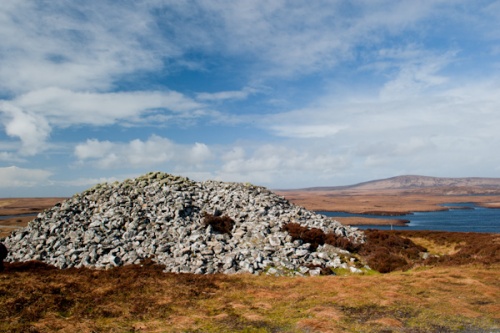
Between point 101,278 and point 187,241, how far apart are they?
24.1ft

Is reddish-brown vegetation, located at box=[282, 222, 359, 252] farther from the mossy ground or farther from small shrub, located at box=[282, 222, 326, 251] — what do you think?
the mossy ground

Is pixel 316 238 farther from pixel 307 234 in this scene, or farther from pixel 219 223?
pixel 219 223

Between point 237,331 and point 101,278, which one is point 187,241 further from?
point 237,331

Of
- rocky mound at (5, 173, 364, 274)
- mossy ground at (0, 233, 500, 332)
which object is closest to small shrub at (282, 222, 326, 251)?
rocky mound at (5, 173, 364, 274)

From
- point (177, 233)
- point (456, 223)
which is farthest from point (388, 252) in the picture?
point (456, 223)

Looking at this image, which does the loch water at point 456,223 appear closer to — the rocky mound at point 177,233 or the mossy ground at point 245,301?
the rocky mound at point 177,233

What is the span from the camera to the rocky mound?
1029 inches

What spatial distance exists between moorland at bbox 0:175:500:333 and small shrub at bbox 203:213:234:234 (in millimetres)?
6810

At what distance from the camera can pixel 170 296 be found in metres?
19.2

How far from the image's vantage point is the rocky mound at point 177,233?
26125mm

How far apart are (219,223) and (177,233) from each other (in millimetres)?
4043

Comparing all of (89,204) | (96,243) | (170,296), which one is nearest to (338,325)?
(170,296)

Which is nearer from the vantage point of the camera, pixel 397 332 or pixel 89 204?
pixel 397 332

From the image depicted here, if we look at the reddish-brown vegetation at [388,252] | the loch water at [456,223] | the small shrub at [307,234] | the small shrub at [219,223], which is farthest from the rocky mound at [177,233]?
the loch water at [456,223]
